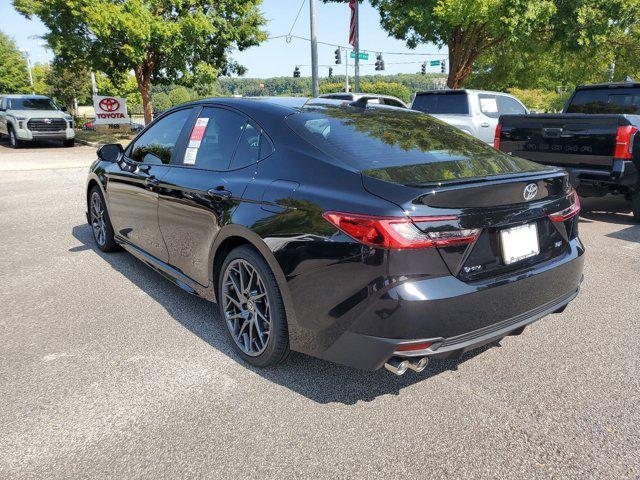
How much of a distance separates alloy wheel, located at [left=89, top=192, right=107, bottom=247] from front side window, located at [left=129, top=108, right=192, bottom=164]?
1070mm

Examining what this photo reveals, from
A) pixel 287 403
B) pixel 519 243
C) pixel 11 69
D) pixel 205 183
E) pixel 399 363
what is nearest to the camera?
pixel 399 363

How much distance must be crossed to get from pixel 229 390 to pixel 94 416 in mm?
703

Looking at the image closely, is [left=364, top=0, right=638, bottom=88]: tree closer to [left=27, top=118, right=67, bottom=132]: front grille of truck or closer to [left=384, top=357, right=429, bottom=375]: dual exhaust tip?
[left=27, top=118, right=67, bottom=132]: front grille of truck

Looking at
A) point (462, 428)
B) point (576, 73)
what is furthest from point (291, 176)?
point (576, 73)

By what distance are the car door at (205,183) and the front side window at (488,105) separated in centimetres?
859

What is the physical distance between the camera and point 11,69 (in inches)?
2168

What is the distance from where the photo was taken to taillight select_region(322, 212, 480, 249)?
2.22 metres

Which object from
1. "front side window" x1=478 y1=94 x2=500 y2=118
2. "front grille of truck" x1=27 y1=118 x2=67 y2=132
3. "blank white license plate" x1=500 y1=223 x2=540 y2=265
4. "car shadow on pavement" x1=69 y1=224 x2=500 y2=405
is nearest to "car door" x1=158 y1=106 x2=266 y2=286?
"car shadow on pavement" x1=69 y1=224 x2=500 y2=405

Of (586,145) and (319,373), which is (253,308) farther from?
(586,145)

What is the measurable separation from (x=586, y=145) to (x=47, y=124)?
62.0ft

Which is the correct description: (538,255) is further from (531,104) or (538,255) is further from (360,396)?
(531,104)

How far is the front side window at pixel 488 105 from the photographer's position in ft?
35.6

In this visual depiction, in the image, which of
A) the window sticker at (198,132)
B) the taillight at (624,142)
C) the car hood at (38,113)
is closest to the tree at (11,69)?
the car hood at (38,113)

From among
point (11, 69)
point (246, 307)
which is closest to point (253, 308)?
point (246, 307)
